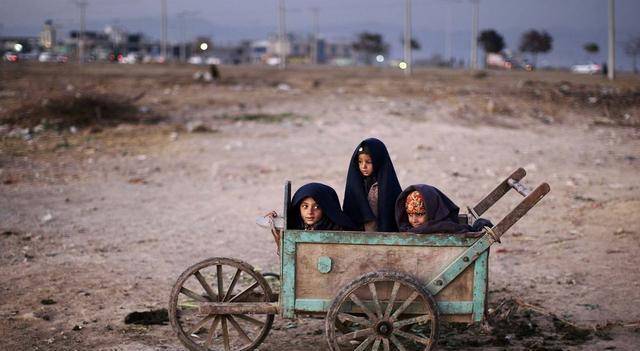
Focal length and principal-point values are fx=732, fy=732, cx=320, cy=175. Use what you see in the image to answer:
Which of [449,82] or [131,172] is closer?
[131,172]

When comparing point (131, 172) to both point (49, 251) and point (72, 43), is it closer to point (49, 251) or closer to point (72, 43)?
point (49, 251)

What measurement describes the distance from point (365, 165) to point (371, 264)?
0.88 meters

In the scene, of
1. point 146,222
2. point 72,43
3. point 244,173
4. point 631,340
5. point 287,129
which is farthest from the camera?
point 72,43

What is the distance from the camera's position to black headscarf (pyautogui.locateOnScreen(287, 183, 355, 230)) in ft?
14.5

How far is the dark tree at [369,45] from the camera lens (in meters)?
76.4

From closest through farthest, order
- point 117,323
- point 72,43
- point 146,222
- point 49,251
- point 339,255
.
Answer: point 339,255 → point 117,323 → point 49,251 → point 146,222 → point 72,43

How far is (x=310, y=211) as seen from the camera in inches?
175

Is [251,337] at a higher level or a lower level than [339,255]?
lower

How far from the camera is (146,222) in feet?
27.8

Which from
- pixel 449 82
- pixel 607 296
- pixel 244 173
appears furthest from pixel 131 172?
pixel 449 82

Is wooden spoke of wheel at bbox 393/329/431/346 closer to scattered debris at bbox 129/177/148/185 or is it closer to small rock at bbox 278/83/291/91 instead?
scattered debris at bbox 129/177/148/185

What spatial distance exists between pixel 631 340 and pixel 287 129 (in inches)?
416

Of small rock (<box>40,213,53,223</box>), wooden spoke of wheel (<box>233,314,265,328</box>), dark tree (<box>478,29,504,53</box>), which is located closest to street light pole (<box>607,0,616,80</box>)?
small rock (<box>40,213,53,223</box>)

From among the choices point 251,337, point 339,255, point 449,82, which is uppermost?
point 449,82
